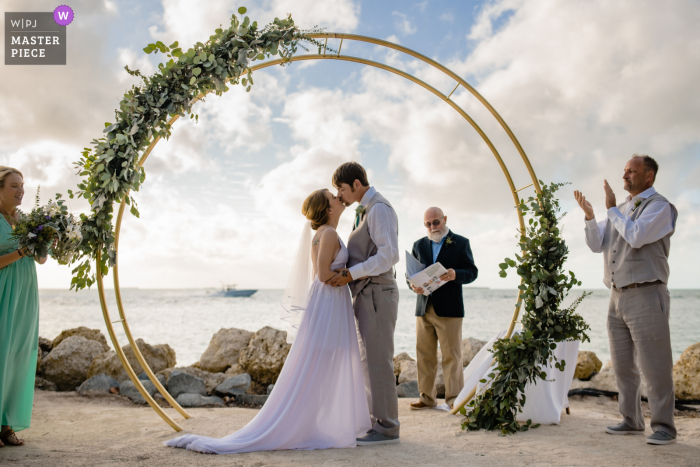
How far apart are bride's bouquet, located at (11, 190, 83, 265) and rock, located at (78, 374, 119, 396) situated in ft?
8.11

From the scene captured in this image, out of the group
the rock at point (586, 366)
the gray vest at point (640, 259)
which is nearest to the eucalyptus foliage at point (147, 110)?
the gray vest at point (640, 259)

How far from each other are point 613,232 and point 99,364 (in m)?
5.81

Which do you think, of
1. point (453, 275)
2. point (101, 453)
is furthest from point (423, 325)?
point (101, 453)

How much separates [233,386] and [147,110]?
3.39m

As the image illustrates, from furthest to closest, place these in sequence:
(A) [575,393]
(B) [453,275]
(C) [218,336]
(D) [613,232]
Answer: (C) [218,336], (A) [575,393], (B) [453,275], (D) [613,232]

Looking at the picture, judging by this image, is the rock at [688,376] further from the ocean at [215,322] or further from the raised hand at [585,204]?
the ocean at [215,322]

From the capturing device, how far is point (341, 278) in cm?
358

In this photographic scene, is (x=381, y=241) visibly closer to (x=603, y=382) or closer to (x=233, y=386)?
(x=233, y=386)

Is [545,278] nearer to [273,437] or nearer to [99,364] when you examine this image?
[273,437]

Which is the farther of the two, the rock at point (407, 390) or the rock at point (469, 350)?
the rock at point (469, 350)

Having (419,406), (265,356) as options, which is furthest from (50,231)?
(419,406)

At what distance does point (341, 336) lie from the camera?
141 inches

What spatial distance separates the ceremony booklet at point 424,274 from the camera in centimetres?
455

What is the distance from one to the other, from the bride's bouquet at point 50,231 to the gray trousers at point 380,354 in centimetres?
227
